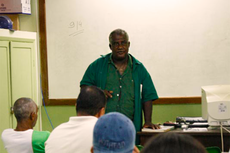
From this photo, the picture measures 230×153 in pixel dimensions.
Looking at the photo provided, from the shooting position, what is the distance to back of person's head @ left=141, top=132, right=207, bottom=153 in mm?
1062

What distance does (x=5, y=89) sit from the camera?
4246 mm

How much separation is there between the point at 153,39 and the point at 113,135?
10.6ft

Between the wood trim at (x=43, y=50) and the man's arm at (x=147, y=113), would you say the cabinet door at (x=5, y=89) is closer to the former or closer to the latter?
the wood trim at (x=43, y=50)

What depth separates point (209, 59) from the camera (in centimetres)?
430

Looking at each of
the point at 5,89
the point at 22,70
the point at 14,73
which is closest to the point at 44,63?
the point at 22,70

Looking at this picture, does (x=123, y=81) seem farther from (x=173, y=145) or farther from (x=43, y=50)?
(x=173, y=145)

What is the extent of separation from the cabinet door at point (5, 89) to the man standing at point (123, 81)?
1.19 meters

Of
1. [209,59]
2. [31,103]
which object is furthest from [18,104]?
[209,59]

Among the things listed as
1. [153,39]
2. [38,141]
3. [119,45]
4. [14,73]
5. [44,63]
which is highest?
[153,39]

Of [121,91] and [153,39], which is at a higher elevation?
[153,39]

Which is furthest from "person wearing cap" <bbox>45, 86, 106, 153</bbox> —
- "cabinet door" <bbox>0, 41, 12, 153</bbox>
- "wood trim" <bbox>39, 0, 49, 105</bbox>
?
"wood trim" <bbox>39, 0, 49, 105</bbox>

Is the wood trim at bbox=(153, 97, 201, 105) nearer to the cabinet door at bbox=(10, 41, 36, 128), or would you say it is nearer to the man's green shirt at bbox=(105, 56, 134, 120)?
the man's green shirt at bbox=(105, 56, 134, 120)

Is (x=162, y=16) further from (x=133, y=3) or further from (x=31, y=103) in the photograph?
(x=31, y=103)

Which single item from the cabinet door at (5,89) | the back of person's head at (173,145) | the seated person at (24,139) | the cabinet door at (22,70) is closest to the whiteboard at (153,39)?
the cabinet door at (22,70)
